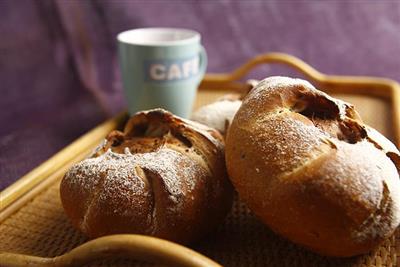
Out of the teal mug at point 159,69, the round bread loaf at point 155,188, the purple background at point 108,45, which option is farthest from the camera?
the purple background at point 108,45

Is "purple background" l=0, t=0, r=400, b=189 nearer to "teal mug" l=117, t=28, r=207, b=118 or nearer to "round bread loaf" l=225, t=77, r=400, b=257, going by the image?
"teal mug" l=117, t=28, r=207, b=118

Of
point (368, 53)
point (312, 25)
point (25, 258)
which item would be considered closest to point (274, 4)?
point (312, 25)

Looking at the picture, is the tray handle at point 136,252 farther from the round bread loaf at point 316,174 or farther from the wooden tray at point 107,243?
the round bread loaf at point 316,174

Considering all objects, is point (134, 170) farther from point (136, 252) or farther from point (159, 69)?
point (159, 69)

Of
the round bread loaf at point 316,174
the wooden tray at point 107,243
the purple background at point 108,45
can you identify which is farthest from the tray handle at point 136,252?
the purple background at point 108,45

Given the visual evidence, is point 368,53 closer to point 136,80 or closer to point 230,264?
point 136,80

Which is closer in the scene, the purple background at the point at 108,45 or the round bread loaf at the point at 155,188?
the round bread loaf at the point at 155,188

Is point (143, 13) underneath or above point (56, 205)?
above
